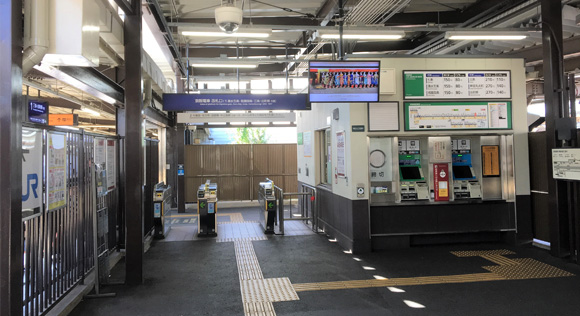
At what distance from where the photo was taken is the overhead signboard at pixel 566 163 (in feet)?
17.9

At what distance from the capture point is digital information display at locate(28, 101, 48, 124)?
7047mm

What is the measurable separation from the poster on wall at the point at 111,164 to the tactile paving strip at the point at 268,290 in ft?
8.24

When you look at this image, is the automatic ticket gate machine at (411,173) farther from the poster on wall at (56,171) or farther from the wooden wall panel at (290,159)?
the wooden wall panel at (290,159)

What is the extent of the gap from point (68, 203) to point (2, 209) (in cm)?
187

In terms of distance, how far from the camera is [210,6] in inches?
288

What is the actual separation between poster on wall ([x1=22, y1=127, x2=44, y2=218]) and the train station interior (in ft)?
0.06

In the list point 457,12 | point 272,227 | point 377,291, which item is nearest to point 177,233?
point 272,227

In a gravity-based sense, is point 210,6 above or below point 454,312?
above

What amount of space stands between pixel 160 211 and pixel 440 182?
5288 millimetres

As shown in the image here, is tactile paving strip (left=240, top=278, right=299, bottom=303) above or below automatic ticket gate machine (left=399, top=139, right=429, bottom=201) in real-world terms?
below

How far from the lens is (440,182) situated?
661 centimetres

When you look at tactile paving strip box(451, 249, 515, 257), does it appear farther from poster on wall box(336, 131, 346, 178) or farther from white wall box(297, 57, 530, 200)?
poster on wall box(336, 131, 346, 178)

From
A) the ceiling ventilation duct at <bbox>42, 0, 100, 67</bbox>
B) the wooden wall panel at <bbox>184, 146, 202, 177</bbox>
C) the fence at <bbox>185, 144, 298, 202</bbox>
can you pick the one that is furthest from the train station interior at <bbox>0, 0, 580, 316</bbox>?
the wooden wall panel at <bbox>184, 146, 202, 177</bbox>

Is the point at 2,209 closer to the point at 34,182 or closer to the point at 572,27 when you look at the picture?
the point at 34,182
